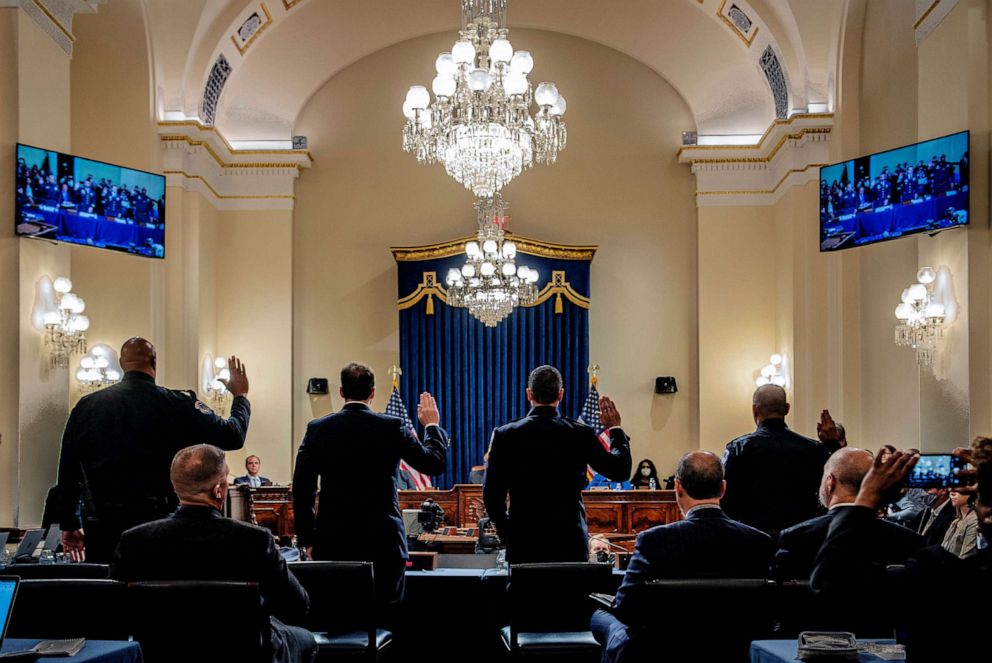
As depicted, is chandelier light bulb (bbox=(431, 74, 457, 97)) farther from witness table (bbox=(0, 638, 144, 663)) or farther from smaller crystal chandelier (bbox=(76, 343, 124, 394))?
witness table (bbox=(0, 638, 144, 663))

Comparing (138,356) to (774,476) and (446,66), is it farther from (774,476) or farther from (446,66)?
(446,66)

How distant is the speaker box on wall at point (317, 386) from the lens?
41.8 ft

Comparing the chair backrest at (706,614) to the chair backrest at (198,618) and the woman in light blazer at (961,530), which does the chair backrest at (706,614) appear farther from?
the woman in light blazer at (961,530)

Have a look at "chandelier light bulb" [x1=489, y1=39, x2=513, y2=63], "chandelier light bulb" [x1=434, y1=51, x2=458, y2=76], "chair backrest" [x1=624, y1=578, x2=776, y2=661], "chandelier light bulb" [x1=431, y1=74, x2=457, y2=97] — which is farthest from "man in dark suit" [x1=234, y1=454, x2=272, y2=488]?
"chair backrest" [x1=624, y1=578, x2=776, y2=661]

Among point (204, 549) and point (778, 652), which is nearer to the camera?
point (778, 652)

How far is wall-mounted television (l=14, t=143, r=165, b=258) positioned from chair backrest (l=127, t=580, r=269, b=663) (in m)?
4.59

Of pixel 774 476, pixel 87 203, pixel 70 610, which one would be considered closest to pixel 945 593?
pixel 774 476

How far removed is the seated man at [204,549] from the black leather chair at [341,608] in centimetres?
46

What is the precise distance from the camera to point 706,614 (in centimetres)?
312

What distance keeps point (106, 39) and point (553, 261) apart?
5699mm

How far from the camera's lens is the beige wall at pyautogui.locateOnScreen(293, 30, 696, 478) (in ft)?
42.3

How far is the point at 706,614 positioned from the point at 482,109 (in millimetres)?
5178

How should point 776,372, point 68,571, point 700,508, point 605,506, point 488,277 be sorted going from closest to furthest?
point 700,508 < point 68,571 < point 605,506 < point 488,277 < point 776,372

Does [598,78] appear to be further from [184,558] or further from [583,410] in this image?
[184,558]
